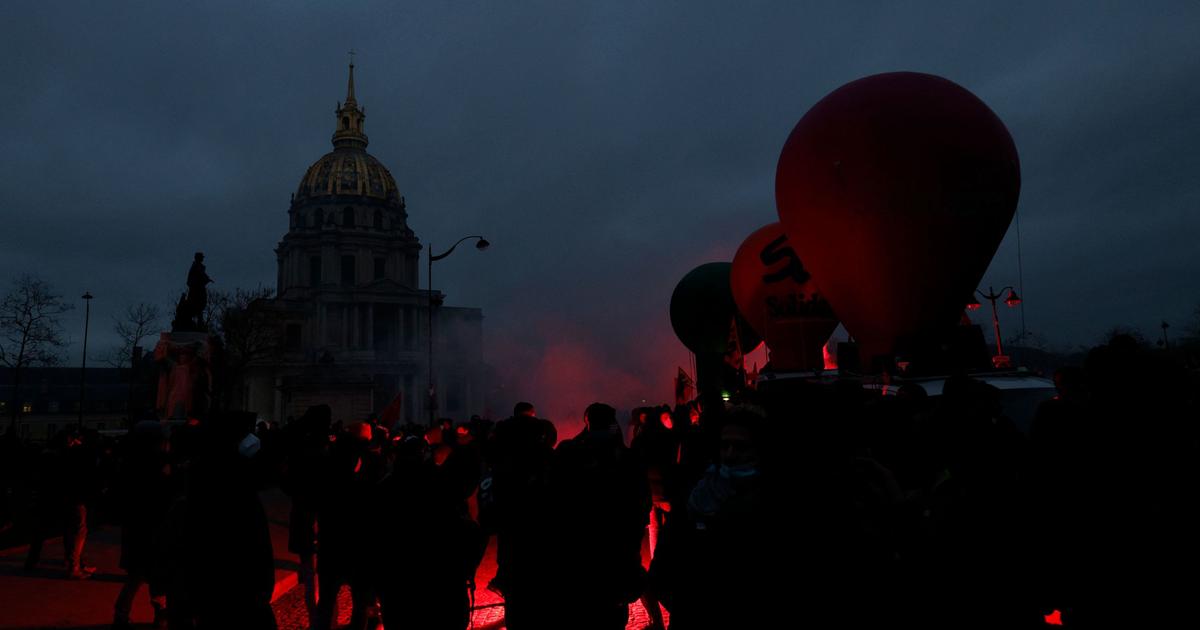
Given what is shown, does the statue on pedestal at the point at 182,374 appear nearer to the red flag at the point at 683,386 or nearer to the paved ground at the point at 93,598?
the paved ground at the point at 93,598

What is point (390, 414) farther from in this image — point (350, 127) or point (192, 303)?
point (350, 127)

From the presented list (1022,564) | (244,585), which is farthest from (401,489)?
(1022,564)

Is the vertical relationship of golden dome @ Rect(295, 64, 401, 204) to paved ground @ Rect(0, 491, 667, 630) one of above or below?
above

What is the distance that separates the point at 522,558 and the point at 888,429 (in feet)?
9.34

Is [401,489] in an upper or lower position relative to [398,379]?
lower

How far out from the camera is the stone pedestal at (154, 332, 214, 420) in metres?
16.9

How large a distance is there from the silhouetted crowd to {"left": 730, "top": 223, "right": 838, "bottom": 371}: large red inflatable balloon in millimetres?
15794

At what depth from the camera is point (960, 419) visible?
9.62 feet

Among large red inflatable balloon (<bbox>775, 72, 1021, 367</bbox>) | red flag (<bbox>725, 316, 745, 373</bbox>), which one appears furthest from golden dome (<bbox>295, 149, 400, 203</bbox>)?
large red inflatable balloon (<bbox>775, 72, 1021, 367</bbox>)

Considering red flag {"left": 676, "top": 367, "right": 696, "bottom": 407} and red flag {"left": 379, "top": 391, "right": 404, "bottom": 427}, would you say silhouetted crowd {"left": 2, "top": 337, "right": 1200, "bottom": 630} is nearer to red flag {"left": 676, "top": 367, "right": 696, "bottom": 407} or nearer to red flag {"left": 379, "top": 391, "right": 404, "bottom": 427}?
red flag {"left": 379, "top": 391, "right": 404, "bottom": 427}

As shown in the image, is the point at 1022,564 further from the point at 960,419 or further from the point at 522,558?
the point at 522,558

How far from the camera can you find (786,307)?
20.4m

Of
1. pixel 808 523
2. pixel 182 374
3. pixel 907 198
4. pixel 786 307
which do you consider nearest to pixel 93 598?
pixel 808 523

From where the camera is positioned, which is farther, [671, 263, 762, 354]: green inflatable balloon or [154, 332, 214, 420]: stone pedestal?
[671, 263, 762, 354]: green inflatable balloon
